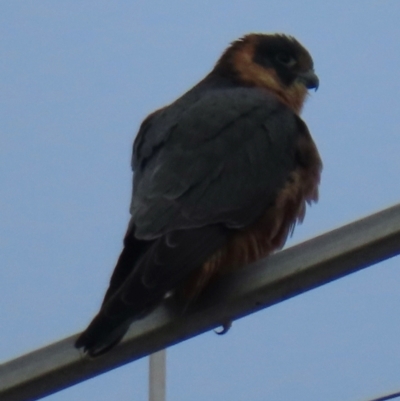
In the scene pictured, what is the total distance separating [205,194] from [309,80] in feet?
4.84

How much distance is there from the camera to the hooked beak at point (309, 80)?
14.2 ft

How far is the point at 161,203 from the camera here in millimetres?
2908

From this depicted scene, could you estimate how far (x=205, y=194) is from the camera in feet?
9.89

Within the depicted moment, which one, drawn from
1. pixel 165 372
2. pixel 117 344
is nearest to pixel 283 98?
pixel 165 372

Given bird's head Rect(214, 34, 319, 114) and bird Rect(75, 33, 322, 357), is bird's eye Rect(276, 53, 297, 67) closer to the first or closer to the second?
bird's head Rect(214, 34, 319, 114)

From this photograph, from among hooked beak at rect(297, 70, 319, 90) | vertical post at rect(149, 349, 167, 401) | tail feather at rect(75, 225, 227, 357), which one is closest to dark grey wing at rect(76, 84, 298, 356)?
tail feather at rect(75, 225, 227, 357)

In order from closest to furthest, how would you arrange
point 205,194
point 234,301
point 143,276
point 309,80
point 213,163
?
point 234,301 → point 143,276 → point 205,194 → point 213,163 → point 309,80

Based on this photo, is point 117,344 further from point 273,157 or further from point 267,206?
point 273,157

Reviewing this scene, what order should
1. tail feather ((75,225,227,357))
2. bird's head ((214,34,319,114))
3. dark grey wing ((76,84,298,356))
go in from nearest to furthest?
1. tail feather ((75,225,227,357))
2. dark grey wing ((76,84,298,356))
3. bird's head ((214,34,319,114))

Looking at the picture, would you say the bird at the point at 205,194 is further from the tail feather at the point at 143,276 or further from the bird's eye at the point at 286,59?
the bird's eye at the point at 286,59

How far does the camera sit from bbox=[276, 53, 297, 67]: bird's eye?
173 inches

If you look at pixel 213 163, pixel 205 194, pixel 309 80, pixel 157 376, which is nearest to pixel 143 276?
pixel 157 376

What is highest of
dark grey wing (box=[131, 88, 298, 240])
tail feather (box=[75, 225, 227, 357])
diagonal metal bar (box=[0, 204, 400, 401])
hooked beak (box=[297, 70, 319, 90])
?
hooked beak (box=[297, 70, 319, 90])

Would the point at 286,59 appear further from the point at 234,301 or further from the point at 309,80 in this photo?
the point at 234,301
